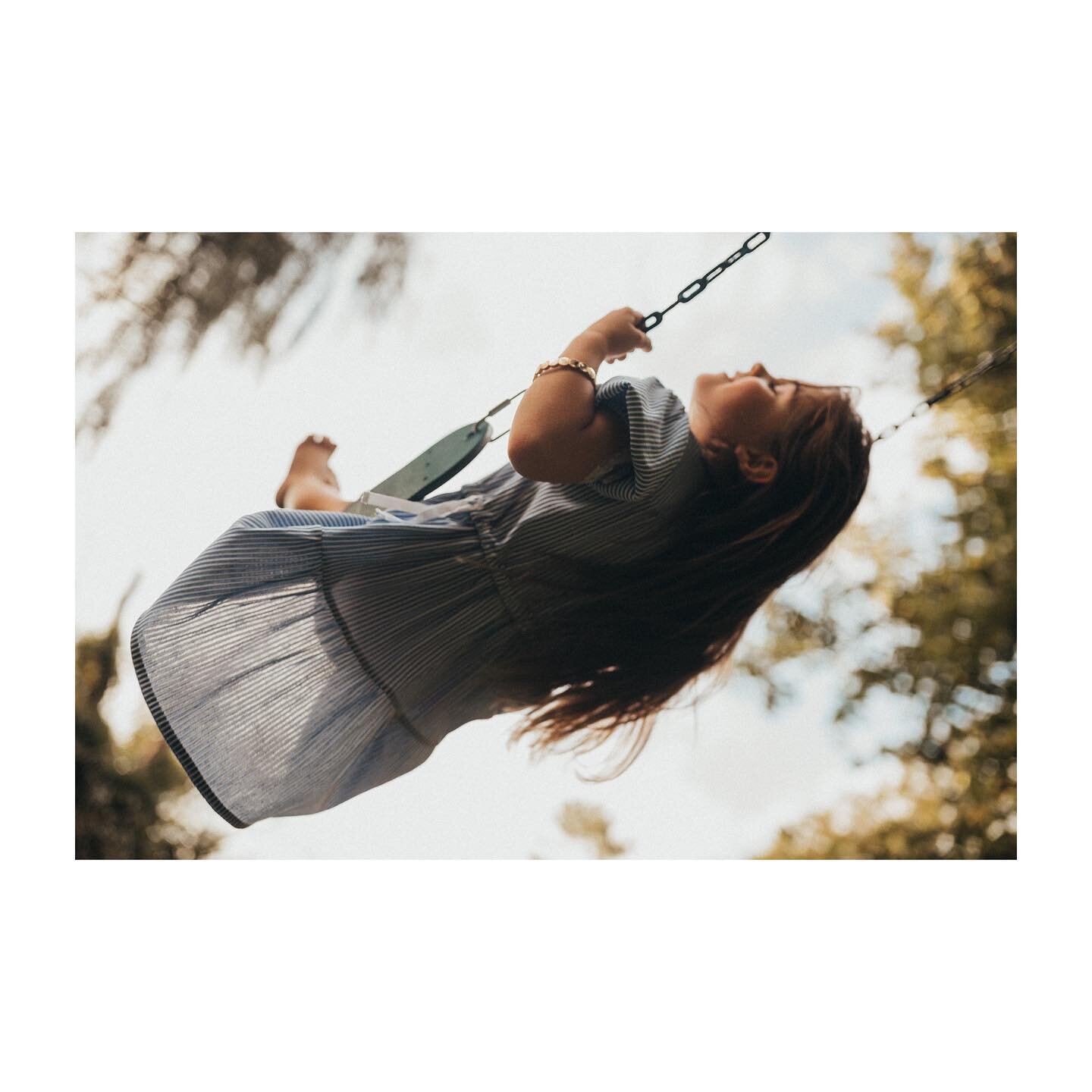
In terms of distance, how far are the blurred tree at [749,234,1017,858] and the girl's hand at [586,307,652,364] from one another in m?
0.42

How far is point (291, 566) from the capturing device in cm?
155

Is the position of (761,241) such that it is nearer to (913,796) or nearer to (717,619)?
(717,619)

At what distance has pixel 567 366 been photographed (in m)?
1.48

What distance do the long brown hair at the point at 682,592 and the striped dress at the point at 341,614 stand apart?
4 cm

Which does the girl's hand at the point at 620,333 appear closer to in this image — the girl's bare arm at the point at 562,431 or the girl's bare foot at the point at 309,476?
the girl's bare arm at the point at 562,431

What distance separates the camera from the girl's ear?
1.57m

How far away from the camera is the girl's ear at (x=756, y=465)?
5.16ft

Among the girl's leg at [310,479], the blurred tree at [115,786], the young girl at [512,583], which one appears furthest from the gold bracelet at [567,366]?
the blurred tree at [115,786]

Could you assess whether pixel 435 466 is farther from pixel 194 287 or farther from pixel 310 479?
pixel 194 287

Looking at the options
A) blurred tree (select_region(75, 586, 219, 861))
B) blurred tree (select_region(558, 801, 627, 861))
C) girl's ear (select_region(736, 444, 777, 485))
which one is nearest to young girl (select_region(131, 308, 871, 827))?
girl's ear (select_region(736, 444, 777, 485))

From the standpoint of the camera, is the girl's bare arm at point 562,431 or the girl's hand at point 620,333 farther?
the girl's hand at point 620,333

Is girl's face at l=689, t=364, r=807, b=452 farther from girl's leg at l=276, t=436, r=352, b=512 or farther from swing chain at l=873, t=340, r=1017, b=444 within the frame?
girl's leg at l=276, t=436, r=352, b=512

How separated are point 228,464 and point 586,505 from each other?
0.58m
